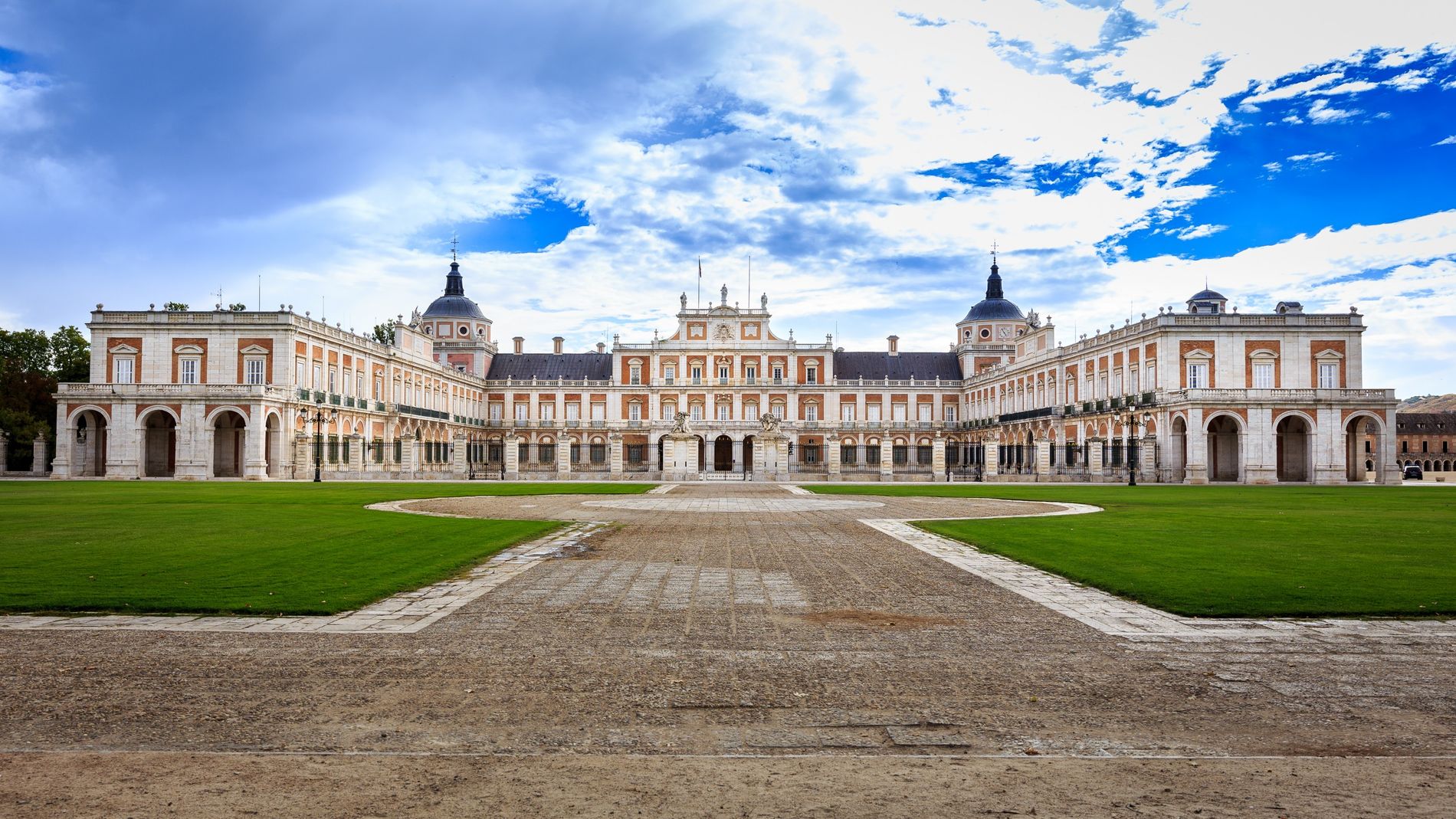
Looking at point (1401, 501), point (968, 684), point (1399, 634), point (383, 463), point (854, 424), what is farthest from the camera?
point (854, 424)

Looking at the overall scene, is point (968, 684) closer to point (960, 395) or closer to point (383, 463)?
point (383, 463)

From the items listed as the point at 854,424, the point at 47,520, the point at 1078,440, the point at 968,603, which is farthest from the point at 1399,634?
the point at 854,424

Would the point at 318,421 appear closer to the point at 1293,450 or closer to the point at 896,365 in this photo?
the point at 1293,450

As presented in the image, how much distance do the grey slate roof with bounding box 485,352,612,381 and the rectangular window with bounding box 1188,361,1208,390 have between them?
48410 millimetres

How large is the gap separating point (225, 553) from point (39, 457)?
4880cm

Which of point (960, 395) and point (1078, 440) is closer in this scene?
point (1078, 440)

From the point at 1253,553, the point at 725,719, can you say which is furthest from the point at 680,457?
the point at 725,719

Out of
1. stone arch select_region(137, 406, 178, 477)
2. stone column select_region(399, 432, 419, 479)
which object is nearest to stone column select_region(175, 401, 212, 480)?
stone arch select_region(137, 406, 178, 477)

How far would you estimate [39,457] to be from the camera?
51188mm

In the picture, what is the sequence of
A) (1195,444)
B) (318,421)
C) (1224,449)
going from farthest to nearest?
(1224,449), (1195,444), (318,421)

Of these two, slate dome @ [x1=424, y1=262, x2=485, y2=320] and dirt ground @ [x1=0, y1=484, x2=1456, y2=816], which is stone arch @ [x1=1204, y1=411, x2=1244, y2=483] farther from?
slate dome @ [x1=424, y1=262, x2=485, y2=320]

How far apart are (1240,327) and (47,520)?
49.6 meters

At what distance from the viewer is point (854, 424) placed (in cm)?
8031

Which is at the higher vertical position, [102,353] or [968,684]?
[102,353]
